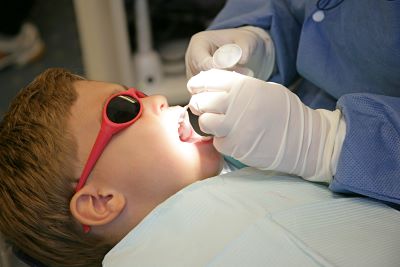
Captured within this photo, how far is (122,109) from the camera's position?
29.4 inches

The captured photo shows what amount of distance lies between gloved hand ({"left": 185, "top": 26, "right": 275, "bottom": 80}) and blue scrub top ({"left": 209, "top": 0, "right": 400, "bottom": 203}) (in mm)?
23

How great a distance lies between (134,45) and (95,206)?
1.01 m

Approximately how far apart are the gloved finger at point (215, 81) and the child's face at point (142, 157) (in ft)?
Answer: 0.27

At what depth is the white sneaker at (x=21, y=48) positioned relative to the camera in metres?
1.88

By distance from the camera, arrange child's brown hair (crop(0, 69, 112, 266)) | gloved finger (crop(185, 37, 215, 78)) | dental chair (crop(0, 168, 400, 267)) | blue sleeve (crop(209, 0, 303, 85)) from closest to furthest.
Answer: dental chair (crop(0, 168, 400, 267)), child's brown hair (crop(0, 69, 112, 266)), gloved finger (crop(185, 37, 215, 78)), blue sleeve (crop(209, 0, 303, 85))

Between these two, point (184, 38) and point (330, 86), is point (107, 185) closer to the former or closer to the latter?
point (330, 86)

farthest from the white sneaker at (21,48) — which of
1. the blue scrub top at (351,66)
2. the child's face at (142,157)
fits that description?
the child's face at (142,157)

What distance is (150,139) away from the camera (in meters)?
0.74

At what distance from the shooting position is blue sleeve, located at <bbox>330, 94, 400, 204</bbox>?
0.63m

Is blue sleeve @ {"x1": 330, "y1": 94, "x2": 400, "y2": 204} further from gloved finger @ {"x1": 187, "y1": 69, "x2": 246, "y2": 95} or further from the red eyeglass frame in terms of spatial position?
the red eyeglass frame

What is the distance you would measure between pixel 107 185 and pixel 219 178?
0.17 meters

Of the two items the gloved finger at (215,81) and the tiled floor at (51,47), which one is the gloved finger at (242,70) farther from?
the tiled floor at (51,47)

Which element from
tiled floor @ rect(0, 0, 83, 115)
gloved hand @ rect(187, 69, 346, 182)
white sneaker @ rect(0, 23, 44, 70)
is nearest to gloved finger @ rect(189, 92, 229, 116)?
gloved hand @ rect(187, 69, 346, 182)

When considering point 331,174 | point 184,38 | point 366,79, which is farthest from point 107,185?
point 184,38
